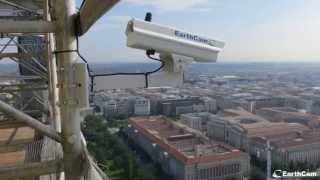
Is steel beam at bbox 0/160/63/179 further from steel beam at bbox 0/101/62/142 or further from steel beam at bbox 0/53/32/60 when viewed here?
steel beam at bbox 0/53/32/60

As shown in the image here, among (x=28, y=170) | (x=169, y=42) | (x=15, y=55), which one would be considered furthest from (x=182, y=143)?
(x=28, y=170)

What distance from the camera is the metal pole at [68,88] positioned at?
1.15m

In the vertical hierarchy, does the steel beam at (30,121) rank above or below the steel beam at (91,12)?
below

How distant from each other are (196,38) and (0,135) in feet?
7.58

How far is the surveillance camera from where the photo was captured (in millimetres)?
1298

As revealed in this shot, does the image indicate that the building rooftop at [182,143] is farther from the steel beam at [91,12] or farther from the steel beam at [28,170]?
the steel beam at [91,12]

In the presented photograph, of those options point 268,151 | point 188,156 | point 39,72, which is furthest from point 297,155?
point 39,72

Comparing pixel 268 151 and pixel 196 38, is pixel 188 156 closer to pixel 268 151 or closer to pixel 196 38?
pixel 268 151

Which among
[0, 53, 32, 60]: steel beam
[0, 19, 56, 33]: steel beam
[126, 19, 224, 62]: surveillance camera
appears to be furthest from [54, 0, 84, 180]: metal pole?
[0, 53, 32, 60]: steel beam

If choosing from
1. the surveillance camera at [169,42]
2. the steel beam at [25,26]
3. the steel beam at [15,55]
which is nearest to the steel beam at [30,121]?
the steel beam at [25,26]

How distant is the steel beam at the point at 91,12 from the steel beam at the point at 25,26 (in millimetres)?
75

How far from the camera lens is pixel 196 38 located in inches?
59.4

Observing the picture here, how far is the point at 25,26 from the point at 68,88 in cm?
19

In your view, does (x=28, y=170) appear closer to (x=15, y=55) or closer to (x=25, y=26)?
(x=25, y=26)
